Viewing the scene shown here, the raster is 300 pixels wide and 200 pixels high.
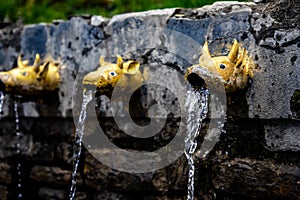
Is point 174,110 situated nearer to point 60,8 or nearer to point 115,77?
point 115,77

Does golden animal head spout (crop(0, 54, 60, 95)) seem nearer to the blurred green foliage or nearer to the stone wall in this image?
the stone wall

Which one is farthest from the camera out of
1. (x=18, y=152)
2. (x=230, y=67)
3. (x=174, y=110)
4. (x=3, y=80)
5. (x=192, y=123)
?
(x=18, y=152)

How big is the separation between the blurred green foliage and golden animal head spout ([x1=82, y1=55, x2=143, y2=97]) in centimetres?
94

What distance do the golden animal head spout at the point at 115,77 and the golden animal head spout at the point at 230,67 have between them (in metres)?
Answer: 0.40

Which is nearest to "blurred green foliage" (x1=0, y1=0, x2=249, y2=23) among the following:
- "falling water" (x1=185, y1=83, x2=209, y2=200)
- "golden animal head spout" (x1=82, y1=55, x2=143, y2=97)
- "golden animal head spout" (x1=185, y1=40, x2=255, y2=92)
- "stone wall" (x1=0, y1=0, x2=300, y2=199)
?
"stone wall" (x1=0, y1=0, x2=300, y2=199)

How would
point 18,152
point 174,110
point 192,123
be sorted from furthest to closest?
point 18,152 < point 174,110 < point 192,123

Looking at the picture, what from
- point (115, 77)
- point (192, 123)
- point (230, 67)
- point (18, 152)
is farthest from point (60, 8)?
point (230, 67)

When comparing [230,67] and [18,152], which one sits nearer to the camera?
[230,67]

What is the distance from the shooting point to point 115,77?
7.16ft

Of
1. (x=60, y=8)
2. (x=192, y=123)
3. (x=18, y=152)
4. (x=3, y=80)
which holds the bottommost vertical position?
(x=18, y=152)

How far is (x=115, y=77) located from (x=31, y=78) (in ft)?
1.93

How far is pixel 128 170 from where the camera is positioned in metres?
2.43

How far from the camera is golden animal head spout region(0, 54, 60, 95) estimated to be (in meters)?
2.49

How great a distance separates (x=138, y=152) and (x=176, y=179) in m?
0.25
